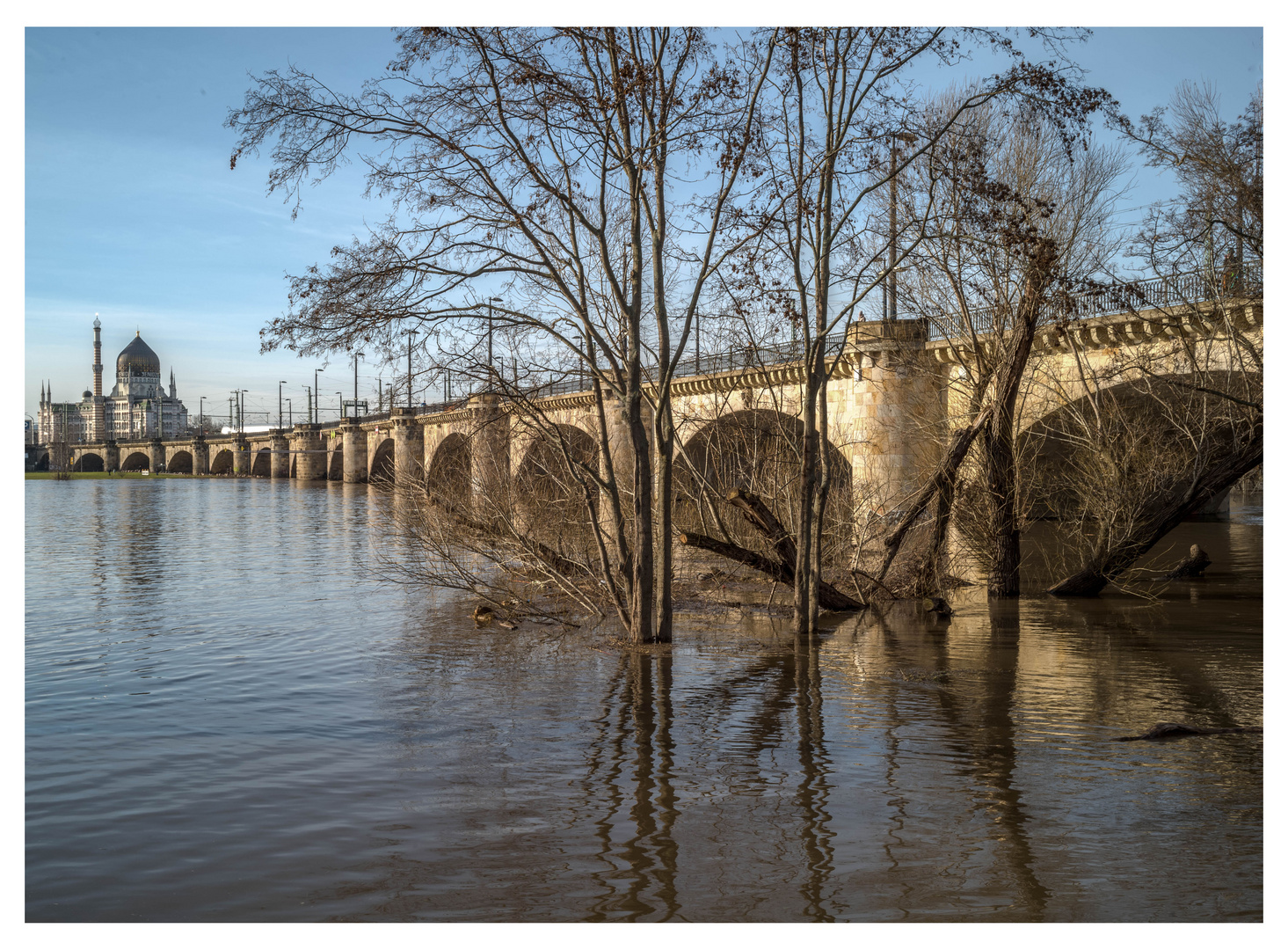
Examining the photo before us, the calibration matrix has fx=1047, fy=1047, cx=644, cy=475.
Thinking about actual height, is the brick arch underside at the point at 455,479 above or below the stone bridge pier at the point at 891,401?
below

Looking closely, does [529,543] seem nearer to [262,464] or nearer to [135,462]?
[262,464]

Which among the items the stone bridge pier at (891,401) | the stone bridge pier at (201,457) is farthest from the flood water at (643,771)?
the stone bridge pier at (201,457)

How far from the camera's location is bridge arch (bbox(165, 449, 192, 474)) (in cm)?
14325

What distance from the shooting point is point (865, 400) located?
30203 mm

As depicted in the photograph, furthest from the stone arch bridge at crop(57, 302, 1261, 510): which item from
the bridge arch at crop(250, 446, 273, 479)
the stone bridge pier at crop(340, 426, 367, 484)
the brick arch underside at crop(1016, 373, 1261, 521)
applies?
the bridge arch at crop(250, 446, 273, 479)

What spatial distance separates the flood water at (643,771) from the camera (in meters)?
6.63

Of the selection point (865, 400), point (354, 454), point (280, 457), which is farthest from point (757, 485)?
point (280, 457)

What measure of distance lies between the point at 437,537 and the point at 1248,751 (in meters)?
12.2

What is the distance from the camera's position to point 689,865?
702 centimetres

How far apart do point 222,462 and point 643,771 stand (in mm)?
135956

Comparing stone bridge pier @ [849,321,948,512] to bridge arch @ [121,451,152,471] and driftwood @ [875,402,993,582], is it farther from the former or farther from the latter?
bridge arch @ [121,451,152,471]

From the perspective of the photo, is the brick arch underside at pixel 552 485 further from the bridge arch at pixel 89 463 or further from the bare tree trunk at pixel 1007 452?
the bridge arch at pixel 89 463

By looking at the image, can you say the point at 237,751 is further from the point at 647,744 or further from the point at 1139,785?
the point at 1139,785

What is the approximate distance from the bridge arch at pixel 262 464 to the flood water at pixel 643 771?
116 m
